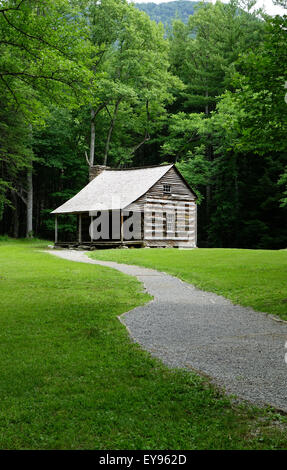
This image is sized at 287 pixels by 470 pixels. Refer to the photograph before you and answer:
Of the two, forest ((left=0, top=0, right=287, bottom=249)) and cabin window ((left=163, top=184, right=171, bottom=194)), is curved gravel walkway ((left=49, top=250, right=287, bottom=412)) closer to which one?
forest ((left=0, top=0, right=287, bottom=249))

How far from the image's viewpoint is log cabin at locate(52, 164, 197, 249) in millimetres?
32375

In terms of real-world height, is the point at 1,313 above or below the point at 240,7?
below

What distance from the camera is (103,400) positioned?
4762 millimetres

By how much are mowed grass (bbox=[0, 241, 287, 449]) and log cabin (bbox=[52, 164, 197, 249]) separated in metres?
23.5

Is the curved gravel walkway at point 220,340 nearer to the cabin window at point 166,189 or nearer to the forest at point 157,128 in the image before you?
the forest at point 157,128

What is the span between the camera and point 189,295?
39.9ft

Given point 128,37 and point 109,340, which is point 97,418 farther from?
point 128,37

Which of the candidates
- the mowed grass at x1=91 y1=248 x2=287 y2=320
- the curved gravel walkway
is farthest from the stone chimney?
the curved gravel walkway

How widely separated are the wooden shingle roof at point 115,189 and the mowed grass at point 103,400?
23.4m

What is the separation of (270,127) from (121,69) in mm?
36591

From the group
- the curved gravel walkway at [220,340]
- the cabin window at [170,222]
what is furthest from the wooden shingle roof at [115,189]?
the curved gravel walkway at [220,340]

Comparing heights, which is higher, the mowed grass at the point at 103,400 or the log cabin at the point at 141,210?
the log cabin at the point at 141,210

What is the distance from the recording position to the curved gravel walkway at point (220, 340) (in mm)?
5258
